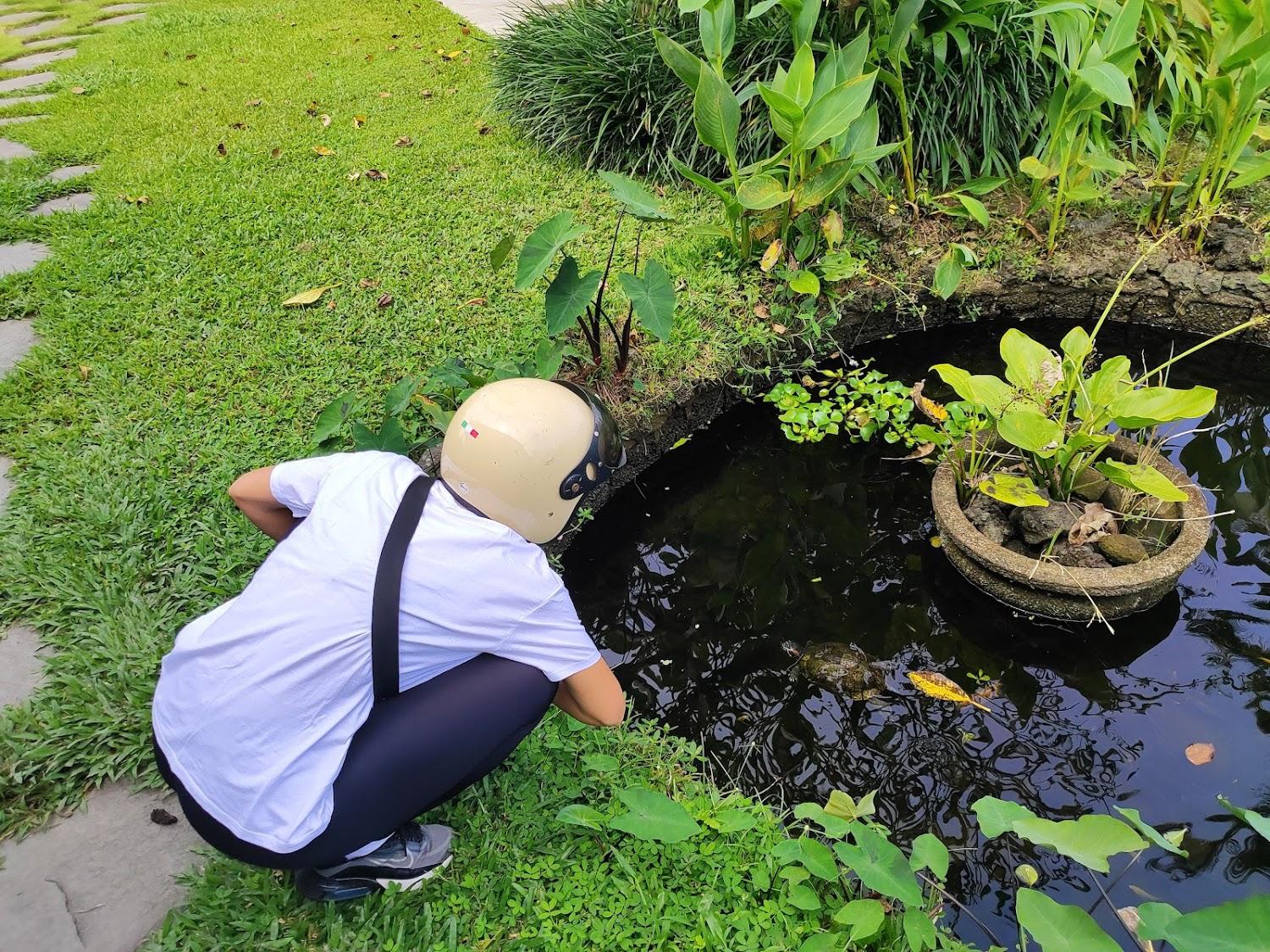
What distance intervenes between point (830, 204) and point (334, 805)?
324 centimetres

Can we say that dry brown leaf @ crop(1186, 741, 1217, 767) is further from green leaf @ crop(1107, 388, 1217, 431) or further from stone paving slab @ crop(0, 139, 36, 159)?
stone paving slab @ crop(0, 139, 36, 159)

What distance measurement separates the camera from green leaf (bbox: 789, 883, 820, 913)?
5.58ft

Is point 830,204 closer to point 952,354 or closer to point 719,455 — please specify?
point 952,354

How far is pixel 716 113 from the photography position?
3.12 metres

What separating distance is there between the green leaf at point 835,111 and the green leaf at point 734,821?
7.66 ft

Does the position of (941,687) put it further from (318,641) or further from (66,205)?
(66,205)

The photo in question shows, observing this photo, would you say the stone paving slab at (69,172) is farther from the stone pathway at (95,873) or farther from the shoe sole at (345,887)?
the shoe sole at (345,887)

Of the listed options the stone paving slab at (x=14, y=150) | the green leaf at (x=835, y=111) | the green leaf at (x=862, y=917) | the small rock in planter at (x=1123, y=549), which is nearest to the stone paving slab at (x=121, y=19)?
the stone paving slab at (x=14, y=150)

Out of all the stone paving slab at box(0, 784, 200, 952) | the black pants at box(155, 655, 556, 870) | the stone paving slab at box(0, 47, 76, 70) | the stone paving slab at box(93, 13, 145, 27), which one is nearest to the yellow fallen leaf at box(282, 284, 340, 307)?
the stone paving slab at box(0, 784, 200, 952)

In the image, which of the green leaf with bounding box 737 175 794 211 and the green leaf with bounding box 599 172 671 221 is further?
the green leaf with bounding box 737 175 794 211

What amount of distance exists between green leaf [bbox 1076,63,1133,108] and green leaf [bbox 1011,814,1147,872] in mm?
2446

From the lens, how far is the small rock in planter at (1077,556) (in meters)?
2.50

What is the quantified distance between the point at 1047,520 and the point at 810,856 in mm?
1351

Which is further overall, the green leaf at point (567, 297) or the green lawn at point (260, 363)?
the green leaf at point (567, 297)
